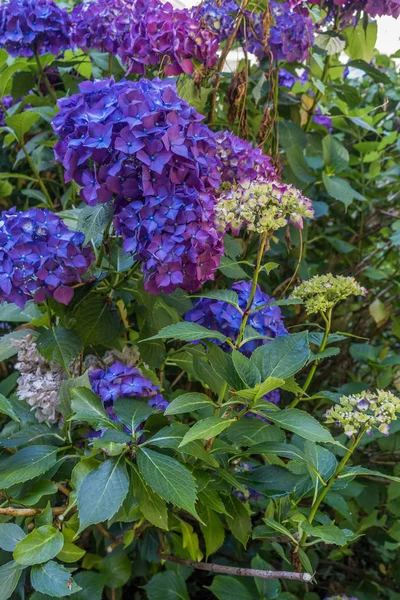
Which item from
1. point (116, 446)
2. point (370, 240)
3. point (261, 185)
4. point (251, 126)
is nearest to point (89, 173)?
point (261, 185)

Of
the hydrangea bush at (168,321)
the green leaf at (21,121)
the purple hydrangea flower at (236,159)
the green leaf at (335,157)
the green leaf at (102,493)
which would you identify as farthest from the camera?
the green leaf at (335,157)

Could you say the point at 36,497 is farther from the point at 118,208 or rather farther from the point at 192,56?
the point at 192,56

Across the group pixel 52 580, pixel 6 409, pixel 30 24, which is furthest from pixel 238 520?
pixel 30 24

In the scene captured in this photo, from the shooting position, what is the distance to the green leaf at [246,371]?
30.6 inches

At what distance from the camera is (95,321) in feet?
3.26

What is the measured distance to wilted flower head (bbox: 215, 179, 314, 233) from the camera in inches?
31.7

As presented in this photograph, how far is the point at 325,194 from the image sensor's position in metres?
1.63

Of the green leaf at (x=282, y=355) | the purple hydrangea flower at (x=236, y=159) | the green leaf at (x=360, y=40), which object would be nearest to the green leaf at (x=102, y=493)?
the green leaf at (x=282, y=355)

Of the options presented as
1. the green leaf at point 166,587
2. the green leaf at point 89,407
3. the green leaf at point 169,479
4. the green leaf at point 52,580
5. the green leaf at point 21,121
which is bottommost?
the green leaf at point 166,587

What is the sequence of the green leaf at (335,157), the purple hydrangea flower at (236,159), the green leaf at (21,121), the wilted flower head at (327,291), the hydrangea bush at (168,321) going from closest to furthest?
the hydrangea bush at (168,321) < the wilted flower head at (327,291) < the purple hydrangea flower at (236,159) < the green leaf at (21,121) < the green leaf at (335,157)

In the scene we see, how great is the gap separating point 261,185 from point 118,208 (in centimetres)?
21

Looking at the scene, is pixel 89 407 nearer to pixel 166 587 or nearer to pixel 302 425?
pixel 302 425

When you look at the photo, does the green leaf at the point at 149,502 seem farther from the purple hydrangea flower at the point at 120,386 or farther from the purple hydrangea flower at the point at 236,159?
the purple hydrangea flower at the point at 236,159

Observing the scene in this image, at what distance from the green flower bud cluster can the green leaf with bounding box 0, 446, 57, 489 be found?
399 millimetres
